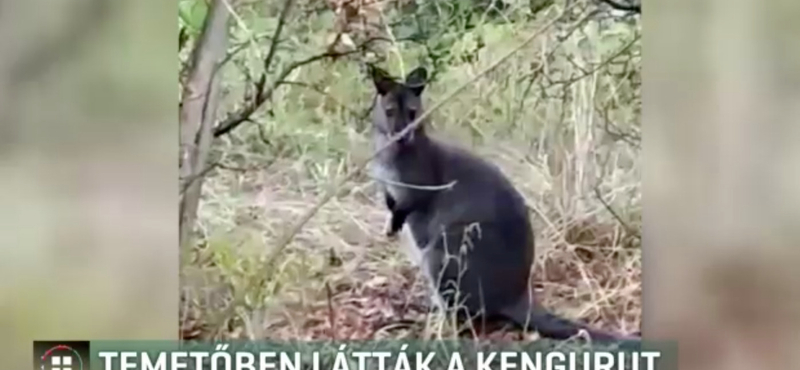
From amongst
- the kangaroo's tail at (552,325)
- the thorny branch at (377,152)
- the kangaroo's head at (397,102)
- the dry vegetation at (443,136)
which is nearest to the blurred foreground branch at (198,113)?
the dry vegetation at (443,136)

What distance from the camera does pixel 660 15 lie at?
159cm

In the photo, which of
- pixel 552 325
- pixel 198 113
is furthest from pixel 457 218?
pixel 198 113

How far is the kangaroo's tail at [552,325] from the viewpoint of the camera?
1.60 metres

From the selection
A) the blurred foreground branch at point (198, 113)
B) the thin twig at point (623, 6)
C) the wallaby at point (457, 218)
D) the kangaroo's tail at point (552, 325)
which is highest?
the thin twig at point (623, 6)

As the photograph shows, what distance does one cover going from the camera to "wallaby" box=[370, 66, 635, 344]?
1594mm

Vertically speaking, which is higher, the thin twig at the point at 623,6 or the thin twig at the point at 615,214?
the thin twig at the point at 623,6

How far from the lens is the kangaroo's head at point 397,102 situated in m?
1.59

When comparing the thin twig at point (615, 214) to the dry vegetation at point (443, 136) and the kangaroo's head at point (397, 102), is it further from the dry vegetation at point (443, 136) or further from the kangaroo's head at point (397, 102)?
the kangaroo's head at point (397, 102)

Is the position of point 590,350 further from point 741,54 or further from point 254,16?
point 254,16

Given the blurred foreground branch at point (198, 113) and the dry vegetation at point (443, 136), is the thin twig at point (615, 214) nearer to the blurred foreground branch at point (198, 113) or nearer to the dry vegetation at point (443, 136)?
the dry vegetation at point (443, 136)

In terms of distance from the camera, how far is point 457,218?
63.0 inches

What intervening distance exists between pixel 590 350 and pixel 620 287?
0.12 metres

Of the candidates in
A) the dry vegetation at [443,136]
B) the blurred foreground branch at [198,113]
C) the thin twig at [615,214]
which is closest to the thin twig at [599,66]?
the dry vegetation at [443,136]

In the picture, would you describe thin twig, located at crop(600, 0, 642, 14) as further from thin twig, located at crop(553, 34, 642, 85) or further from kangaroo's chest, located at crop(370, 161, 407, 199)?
kangaroo's chest, located at crop(370, 161, 407, 199)
